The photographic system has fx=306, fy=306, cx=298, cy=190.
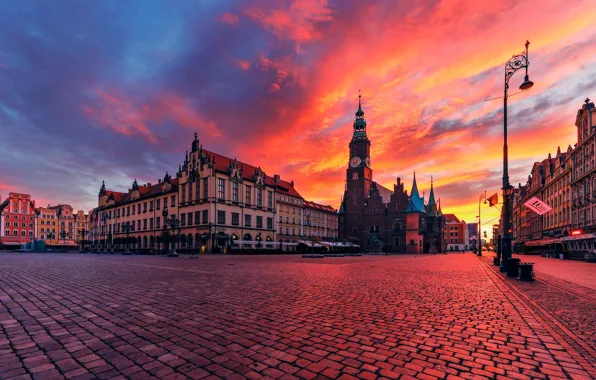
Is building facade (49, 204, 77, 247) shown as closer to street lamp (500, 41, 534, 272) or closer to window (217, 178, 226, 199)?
window (217, 178, 226, 199)

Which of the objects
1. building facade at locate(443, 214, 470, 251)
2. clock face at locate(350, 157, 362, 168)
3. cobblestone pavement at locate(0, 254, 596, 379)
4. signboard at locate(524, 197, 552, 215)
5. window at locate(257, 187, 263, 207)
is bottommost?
building facade at locate(443, 214, 470, 251)

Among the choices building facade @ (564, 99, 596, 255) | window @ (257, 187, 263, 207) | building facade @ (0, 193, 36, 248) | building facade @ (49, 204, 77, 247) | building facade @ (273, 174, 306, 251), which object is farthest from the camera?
building facade @ (49, 204, 77, 247)

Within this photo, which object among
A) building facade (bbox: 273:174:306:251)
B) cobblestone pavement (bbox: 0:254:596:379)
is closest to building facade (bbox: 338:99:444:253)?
building facade (bbox: 273:174:306:251)

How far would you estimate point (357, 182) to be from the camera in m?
88.5

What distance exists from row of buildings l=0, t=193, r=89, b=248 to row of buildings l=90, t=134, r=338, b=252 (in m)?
35.2

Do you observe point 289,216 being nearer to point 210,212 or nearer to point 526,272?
point 210,212

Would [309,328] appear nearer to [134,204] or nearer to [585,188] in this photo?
[585,188]

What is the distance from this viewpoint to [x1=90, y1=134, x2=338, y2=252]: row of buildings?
53.9m

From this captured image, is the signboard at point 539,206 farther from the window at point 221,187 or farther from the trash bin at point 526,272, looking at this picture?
the window at point 221,187

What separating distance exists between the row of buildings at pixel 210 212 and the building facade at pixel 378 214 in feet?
44.0

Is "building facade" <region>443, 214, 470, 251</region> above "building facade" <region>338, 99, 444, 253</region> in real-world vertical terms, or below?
below

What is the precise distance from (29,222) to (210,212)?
9697 cm

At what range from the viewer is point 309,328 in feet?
18.3

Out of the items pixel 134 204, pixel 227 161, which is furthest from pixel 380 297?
pixel 134 204
